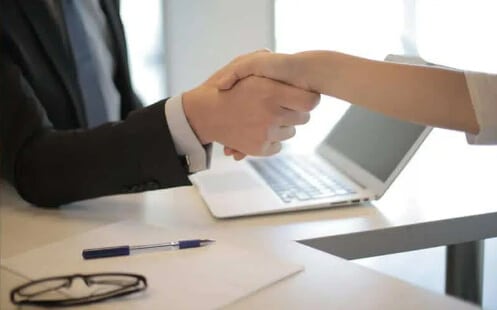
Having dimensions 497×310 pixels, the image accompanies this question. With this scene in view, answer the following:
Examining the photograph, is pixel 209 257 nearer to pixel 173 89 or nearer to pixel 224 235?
pixel 224 235

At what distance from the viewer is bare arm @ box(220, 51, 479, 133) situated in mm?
773

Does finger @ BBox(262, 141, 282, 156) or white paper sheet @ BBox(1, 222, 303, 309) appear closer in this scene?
white paper sheet @ BBox(1, 222, 303, 309)

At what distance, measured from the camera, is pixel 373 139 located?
3.62 feet

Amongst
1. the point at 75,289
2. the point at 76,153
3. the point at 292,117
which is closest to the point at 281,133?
the point at 292,117

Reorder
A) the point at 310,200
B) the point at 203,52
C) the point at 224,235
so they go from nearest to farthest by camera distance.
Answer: the point at 224,235 < the point at 310,200 < the point at 203,52

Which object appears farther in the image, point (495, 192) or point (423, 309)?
point (495, 192)

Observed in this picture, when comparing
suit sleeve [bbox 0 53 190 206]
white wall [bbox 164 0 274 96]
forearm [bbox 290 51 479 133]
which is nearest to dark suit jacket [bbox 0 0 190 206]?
suit sleeve [bbox 0 53 190 206]

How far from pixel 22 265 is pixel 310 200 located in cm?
38

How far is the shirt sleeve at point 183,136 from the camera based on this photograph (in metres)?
0.90

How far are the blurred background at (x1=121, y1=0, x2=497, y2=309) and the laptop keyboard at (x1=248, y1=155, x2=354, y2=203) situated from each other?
38cm

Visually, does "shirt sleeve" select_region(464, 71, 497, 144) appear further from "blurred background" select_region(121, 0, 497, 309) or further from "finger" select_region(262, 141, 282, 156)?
"blurred background" select_region(121, 0, 497, 309)

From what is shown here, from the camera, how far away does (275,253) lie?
0.77 meters

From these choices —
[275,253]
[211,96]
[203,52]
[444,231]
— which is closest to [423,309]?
[275,253]

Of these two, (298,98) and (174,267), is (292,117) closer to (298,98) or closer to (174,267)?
(298,98)
